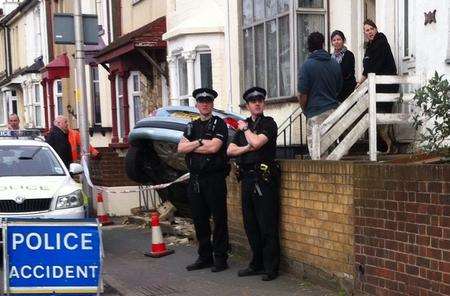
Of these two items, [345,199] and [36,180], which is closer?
[345,199]

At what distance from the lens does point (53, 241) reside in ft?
18.3

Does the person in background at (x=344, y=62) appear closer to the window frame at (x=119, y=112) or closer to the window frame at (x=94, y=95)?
the window frame at (x=119, y=112)

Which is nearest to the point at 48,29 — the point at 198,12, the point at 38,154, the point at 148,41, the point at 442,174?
the point at 148,41

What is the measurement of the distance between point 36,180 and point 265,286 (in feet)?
12.3

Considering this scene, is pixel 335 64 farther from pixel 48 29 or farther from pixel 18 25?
pixel 18 25

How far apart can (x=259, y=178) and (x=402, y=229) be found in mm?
1814

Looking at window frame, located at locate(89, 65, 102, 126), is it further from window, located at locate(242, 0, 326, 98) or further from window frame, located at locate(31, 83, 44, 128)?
window, located at locate(242, 0, 326, 98)

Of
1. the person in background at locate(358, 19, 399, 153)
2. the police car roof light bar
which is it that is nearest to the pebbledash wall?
the person in background at locate(358, 19, 399, 153)

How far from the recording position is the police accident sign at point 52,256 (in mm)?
5500

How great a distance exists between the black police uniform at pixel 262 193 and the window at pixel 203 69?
6099 millimetres

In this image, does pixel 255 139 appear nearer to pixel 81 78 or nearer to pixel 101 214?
pixel 81 78

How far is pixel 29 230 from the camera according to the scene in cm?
551

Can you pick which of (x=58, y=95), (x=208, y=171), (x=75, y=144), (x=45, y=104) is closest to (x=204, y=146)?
(x=208, y=171)

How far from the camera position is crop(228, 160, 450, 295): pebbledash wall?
4.92 m
